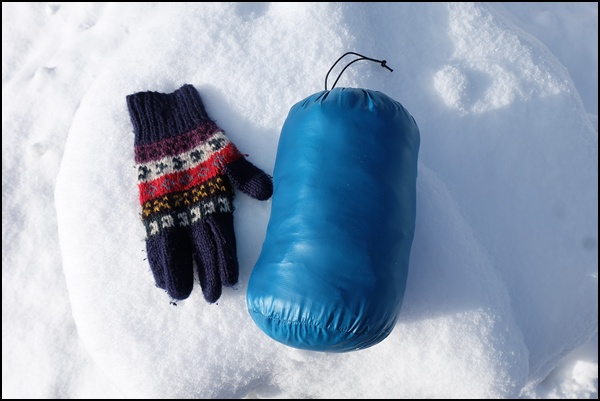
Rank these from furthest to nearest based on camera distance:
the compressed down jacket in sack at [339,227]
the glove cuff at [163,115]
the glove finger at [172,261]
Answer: the glove cuff at [163,115], the glove finger at [172,261], the compressed down jacket in sack at [339,227]

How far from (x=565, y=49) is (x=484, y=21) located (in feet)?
1.84

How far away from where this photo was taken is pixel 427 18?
93.4 inches

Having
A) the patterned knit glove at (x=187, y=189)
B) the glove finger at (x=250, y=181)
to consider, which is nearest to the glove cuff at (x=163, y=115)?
the patterned knit glove at (x=187, y=189)

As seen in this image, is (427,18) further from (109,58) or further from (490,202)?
(109,58)

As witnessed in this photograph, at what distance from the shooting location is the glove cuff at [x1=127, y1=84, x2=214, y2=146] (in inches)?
80.9

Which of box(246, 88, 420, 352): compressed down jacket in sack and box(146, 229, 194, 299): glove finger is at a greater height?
box(246, 88, 420, 352): compressed down jacket in sack

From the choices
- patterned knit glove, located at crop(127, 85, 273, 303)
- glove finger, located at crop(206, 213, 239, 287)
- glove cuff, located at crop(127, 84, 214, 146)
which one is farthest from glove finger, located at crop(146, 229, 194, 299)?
glove cuff, located at crop(127, 84, 214, 146)

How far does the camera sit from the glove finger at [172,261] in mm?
1901

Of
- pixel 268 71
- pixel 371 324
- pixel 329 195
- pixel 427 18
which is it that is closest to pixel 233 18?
pixel 268 71

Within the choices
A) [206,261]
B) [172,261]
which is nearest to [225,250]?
[206,261]

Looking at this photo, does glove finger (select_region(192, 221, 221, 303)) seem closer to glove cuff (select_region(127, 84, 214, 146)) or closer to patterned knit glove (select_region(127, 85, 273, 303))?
patterned knit glove (select_region(127, 85, 273, 303))

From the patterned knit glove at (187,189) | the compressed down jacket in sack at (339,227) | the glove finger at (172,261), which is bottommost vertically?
the glove finger at (172,261)

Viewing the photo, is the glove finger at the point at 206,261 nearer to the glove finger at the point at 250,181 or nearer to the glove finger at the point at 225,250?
the glove finger at the point at 225,250

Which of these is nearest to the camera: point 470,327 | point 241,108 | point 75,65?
point 470,327
